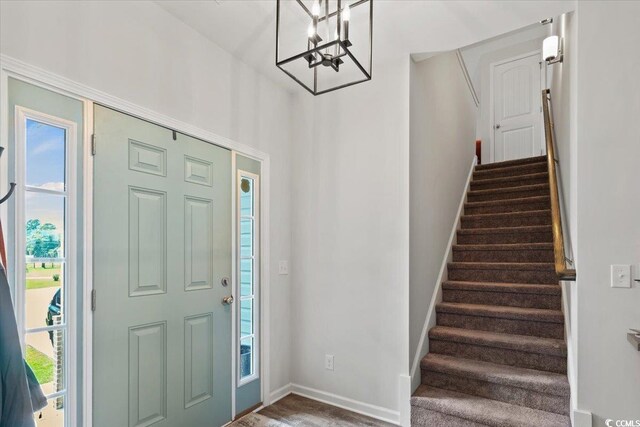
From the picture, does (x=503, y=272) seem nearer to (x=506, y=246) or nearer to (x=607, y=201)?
(x=506, y=246)

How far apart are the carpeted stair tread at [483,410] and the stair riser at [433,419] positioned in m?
0.02

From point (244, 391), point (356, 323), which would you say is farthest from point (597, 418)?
point (244, 391)

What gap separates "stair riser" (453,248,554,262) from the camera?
10.5ft

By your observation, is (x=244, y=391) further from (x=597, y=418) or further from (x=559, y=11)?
(x=559, y=11)

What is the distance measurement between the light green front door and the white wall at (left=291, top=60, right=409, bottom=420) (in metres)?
0.75

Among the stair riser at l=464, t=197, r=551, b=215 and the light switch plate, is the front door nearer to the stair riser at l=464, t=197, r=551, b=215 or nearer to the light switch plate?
the stair riser at l=464, t=197, r=551, b=215

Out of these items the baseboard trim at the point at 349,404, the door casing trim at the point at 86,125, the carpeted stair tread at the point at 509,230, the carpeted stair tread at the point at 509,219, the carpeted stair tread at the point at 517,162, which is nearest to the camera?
the door casing trim at the point at 86,125

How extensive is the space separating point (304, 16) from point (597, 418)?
8.83ft

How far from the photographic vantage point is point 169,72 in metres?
2.18

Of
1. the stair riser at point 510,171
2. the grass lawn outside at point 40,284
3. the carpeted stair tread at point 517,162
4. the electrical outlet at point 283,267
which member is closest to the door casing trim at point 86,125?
the grass lawn outside at point 40,284

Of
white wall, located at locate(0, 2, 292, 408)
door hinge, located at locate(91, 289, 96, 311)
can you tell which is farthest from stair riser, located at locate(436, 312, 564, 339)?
door hinge, located at locate(91, 289, 96, 311)

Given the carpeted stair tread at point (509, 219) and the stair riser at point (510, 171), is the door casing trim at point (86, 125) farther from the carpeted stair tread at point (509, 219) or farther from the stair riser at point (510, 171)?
the stair riser at point (510, 171)

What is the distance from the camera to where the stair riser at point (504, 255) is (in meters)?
3.20

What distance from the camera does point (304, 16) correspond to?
2178mm
